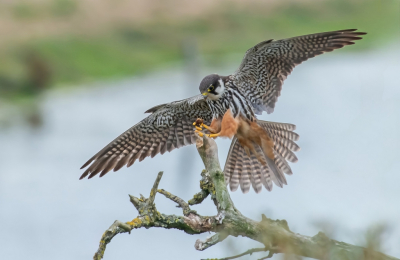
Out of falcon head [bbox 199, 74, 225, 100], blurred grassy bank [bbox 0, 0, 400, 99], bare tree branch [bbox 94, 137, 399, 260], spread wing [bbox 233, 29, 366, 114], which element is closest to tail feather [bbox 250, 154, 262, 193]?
spread wing [bbox 233, 29, 366, 114]

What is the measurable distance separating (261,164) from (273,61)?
86 centimetres

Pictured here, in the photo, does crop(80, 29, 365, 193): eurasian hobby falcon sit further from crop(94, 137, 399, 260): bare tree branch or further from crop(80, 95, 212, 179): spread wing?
crop(94, 137, 399, 260): bare tree branch

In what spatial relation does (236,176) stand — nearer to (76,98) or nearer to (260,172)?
(260,172)

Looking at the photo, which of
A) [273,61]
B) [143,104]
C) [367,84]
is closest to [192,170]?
[143,104]

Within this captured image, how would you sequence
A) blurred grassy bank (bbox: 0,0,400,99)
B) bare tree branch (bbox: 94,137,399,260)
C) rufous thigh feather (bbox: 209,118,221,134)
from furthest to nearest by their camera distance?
blurred grassy bank (bbox: 0,0,400,99)
rufous thigh feather (bbox: 209,118,221,134)
bare tree branch (bbox: 94,137,399,260)

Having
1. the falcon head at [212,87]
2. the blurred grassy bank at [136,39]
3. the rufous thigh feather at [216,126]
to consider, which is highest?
the blurred grassy bank at [136,39]

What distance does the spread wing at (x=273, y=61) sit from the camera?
11.4 feet

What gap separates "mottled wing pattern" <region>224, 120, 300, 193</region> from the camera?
A: 12.7 ft

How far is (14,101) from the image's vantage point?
9.41m

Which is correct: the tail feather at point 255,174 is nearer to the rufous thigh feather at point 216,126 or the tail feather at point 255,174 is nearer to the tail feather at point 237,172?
the tail feather at point 237,172

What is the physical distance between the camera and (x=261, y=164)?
3912 mm

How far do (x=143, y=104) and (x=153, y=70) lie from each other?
2.90 feet

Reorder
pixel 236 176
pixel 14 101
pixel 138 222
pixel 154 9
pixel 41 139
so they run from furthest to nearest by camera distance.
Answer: pixel 154 9, pixel 41 139, pixel 14 101, pixel 236 176, pixel 138 222

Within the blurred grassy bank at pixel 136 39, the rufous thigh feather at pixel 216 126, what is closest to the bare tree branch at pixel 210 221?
the rufous thigh feather at pixel 216 126
